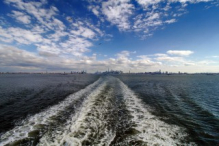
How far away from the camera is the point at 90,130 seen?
295 inches

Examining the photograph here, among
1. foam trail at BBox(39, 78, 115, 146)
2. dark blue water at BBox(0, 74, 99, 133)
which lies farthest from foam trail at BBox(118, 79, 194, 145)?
dark blue water at BBox(0, 74, 99, 133)

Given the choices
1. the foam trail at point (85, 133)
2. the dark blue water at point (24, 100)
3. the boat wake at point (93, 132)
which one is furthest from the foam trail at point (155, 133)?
the dark blue water at point (24, 100)

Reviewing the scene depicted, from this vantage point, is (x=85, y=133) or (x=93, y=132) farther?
(x=93, y=132)

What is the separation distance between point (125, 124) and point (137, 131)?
1.28 meters

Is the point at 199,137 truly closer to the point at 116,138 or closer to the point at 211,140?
the point at 211,140

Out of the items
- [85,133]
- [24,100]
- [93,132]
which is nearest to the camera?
[85,133]

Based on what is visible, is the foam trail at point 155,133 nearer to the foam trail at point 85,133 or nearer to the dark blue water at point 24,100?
the foam trail at point 85,133

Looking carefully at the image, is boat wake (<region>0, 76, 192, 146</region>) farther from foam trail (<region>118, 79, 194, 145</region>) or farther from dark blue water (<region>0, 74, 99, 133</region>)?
dark blue water (<region>0, 74, 99, 133</region>)

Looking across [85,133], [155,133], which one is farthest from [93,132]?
[155,133]

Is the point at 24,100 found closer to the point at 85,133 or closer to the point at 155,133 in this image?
the point at 85,133

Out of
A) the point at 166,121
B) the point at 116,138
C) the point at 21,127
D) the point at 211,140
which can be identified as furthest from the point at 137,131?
the point at 21,127

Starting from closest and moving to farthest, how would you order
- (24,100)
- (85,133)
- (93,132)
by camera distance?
(85,133) < (93,132) < (24,100)

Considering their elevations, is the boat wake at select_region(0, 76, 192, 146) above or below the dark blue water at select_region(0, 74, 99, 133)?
above

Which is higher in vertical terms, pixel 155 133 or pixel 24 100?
pixel 155 133
